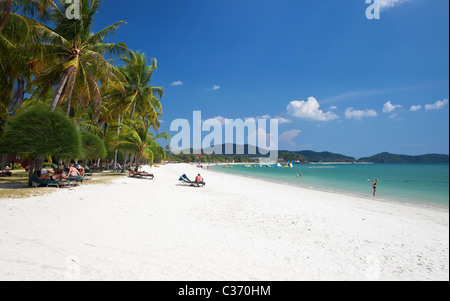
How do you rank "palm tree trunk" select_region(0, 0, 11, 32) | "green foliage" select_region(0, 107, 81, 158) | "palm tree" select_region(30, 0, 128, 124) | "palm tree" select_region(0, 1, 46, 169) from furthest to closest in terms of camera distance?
1. "palm tree" select_region(30, 0, 128, 124)
2. "palm tree" select_region(0, 1, 46, 169)
3. "green foliage" select_region(0, 107, 81, 158)
4. "palm tree trunk" select_region(0, 0, 11, 32)

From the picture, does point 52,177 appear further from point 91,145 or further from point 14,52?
point 91,145

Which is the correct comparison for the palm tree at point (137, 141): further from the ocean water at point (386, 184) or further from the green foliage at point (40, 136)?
the ocean water at point (386, 184)

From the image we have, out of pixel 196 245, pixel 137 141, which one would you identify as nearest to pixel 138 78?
pixel 137 141

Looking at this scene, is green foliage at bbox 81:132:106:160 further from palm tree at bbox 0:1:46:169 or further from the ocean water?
the ocean water

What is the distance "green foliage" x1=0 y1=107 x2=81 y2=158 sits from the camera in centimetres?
934

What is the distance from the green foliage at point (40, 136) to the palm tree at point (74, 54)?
2339 millimetres

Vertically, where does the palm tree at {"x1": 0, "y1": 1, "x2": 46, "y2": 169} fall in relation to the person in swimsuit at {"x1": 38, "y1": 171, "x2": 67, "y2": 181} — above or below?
above

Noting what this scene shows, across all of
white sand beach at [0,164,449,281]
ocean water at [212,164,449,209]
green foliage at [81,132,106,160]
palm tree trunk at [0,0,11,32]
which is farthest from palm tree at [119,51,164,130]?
ocean water at [212,164,449,209]

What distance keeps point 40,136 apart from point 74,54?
18.9 feet

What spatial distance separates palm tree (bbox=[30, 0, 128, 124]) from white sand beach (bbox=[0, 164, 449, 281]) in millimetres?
8095

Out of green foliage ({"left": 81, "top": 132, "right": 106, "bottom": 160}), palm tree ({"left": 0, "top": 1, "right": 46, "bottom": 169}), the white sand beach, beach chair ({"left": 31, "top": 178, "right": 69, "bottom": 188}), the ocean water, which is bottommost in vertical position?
the ocean water

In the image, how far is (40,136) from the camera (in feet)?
31.3
